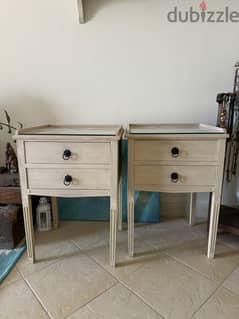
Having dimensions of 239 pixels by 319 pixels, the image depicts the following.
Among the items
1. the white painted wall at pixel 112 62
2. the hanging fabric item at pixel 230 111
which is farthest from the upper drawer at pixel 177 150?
the white painted wall at pixel 112 62

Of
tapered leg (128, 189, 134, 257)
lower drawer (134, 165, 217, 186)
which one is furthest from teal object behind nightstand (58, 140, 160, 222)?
lower drawer (134, 165, 217, 186)

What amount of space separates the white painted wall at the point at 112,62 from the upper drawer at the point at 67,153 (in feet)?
1.83

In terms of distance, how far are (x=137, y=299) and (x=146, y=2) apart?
1719 mm

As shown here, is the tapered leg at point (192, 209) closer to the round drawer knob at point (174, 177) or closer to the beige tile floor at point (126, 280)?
the beige tile floor at point (126, 280)

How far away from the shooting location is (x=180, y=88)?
1590 millimetres

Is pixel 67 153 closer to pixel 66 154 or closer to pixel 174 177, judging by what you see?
pixel 66 154

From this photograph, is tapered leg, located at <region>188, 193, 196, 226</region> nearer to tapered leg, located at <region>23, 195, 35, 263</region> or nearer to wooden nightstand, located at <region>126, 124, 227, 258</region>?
wooden nightstand, located at <region>126, 124, 227, 258</region>

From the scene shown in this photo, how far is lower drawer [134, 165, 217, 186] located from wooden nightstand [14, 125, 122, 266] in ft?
0.51

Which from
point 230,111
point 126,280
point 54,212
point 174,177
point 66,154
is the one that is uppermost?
point 230,111

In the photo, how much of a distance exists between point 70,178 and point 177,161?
573mm

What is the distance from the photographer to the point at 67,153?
→ 116 centimetres

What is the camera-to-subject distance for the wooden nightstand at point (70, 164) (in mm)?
1147

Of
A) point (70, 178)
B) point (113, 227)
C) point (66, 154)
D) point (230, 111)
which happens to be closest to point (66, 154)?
point (66, 154)

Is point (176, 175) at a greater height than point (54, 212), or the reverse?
point (176, 175)
